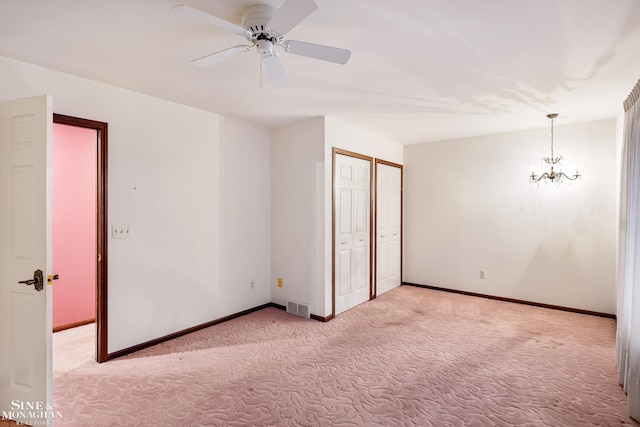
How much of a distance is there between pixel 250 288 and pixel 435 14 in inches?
141

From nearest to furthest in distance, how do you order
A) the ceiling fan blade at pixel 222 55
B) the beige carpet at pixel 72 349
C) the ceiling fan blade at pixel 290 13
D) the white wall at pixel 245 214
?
the ceiling fan blade at pixel 290 13, the ceiling fan blade at pixel 222 55, the beige carpet at pixel 72 349, the white wall at pixel 245 214

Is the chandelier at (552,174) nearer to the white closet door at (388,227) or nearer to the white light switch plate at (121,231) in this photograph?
the white closet door at (388,227)

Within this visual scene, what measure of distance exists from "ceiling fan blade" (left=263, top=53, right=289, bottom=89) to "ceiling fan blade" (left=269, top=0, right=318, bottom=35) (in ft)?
0.86

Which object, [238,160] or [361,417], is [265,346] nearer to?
[361,417]

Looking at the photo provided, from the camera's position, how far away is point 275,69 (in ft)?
6.73

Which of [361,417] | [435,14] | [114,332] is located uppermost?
[435,14]

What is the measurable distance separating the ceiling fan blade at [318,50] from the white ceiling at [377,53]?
0.21 m

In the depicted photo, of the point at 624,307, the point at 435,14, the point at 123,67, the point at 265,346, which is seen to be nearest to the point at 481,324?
the point at 624,307

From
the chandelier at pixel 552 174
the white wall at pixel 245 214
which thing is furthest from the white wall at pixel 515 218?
the white wall at pixel 245 214

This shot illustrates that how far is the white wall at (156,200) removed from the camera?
112 inches

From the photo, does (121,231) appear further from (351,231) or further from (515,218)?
(515,218)

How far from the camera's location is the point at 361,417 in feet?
7.16

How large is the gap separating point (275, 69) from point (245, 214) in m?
2.43

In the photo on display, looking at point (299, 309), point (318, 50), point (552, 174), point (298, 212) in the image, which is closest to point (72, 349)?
point (299, 309)
